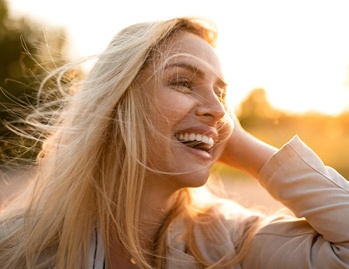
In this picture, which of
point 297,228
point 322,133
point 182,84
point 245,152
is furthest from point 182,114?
point 322,133

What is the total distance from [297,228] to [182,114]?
0.74 meters

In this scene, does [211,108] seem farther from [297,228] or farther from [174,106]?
[297,228]

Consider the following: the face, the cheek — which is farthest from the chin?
the cheek

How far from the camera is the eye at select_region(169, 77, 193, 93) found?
2377 millimetres

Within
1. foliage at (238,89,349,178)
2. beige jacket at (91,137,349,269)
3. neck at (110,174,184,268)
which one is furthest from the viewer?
foliage at (238,89,349,178)

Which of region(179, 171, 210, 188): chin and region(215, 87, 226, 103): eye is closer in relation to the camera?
region(179, 171, 210, 188): chin

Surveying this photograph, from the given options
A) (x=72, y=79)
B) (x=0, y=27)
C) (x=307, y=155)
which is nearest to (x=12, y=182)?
(x=72, y=79)

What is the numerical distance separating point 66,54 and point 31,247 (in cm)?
102

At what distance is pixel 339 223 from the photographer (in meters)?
2.21

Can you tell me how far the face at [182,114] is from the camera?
233 cm

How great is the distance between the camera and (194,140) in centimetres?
236

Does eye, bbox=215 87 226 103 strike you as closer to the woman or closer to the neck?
the woman

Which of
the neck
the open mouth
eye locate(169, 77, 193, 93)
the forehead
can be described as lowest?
the neck

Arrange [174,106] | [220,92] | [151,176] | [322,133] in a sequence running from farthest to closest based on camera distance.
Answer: [322,133] → [220,92] → [151,176] → [174,106]
